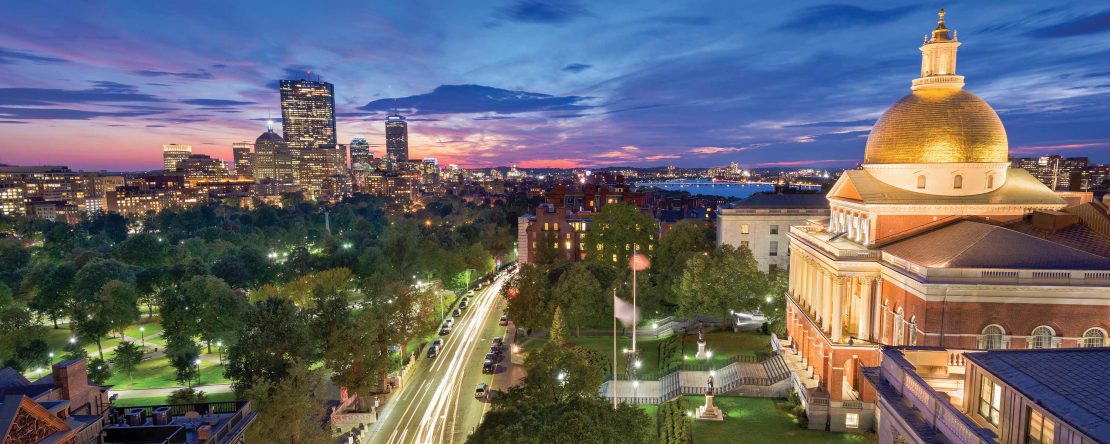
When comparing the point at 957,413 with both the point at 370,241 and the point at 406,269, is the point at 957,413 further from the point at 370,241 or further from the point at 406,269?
the point at 370,241

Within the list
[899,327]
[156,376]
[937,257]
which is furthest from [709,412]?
[156,376]

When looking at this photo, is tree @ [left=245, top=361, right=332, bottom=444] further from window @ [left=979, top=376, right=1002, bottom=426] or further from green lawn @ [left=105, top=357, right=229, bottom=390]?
window @ [left=979, top=376, right=1002, bottom=426]

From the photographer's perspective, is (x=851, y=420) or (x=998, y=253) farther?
(x=851, y=420)

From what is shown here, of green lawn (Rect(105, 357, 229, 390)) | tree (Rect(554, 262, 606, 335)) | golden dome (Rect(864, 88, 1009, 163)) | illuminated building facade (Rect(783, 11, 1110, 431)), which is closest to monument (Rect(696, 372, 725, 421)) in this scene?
illuminated building facade (Rect(783, 11, 1110, 431))

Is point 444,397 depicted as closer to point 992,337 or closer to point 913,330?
point 913,330

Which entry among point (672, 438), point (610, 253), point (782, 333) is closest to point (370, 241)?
point (610, 253)

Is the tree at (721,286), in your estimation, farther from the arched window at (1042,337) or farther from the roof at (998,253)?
the arched window at (1042,337)
